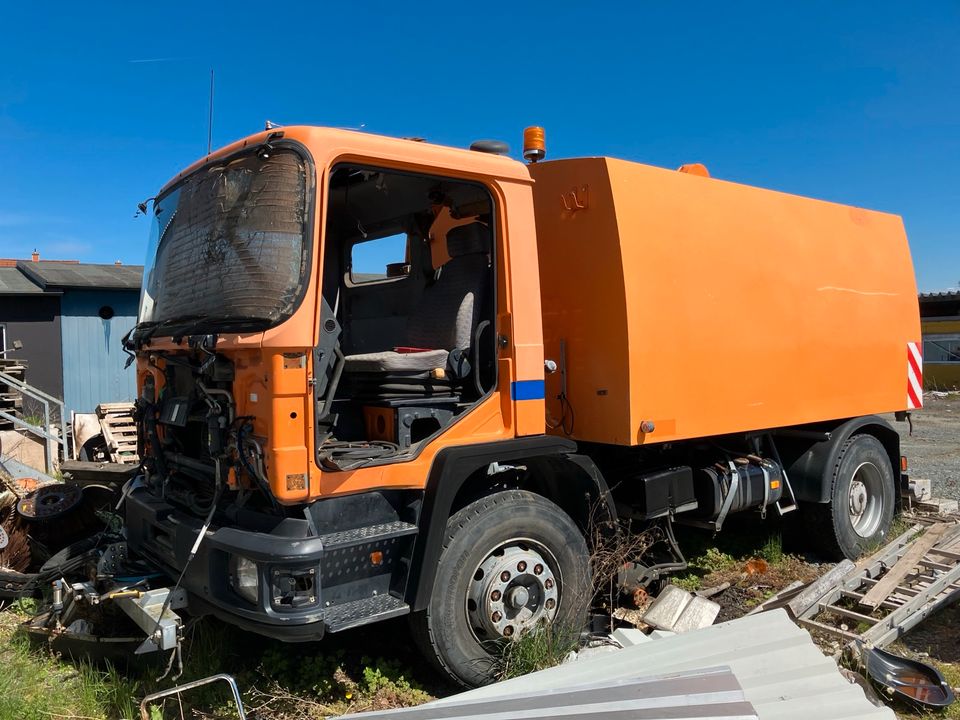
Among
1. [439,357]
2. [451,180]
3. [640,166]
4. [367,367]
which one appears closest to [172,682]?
[367,367]

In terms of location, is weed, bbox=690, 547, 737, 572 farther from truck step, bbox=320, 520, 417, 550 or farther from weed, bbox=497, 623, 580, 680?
truck step, bbox=320, 520, 417, 550

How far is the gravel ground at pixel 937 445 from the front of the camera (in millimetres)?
9773

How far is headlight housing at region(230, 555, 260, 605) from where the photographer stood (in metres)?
3.18

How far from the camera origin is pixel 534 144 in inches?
187

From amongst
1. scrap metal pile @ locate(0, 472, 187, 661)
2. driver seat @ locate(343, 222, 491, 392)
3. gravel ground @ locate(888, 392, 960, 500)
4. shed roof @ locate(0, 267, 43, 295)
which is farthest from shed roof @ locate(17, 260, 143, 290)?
gravel ground @ locate(888, 392, 960, 500)

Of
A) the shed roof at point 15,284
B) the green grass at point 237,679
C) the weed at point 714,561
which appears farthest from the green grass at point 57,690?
the shed roof at point 15,284

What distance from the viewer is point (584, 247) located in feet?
14.6

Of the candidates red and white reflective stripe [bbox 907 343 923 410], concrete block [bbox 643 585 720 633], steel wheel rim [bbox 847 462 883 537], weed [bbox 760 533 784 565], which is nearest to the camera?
concrete block [bbox 643 585 720 633]

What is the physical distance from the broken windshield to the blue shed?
1191cm

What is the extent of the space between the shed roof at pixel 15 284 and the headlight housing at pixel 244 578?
13166mm

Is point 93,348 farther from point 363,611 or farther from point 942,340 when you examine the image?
point 942,340

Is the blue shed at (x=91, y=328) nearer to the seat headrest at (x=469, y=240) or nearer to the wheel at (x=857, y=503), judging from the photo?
the seat headrest at (x=469, y=240)

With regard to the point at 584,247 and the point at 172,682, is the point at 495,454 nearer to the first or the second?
the point at 584,247

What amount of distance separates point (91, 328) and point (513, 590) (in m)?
14.1
